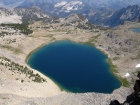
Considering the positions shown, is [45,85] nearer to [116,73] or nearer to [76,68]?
[76,68]

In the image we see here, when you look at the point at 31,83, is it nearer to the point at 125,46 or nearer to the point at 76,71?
Answer: the point at 76,71

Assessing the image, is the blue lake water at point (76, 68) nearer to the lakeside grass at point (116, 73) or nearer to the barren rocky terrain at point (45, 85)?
the lakeside grass at point (116, 73)

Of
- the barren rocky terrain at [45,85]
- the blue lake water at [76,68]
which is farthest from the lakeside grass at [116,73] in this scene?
the blue lake water at [76,68]

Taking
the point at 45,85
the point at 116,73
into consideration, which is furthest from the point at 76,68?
the point at 45,85

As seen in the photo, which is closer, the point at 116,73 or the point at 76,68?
the point at 116,73

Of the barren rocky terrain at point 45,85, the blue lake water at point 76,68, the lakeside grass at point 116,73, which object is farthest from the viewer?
the lakeside grass at point 116,73

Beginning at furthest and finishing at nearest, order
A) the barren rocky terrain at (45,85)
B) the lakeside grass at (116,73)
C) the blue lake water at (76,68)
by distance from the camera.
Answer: the lakeside grass at (116,73) → the blue lake water at (76,68) → the barren rocky terrain at (45,85)

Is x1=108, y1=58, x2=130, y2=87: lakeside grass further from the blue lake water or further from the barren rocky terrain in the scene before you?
the blue lake water

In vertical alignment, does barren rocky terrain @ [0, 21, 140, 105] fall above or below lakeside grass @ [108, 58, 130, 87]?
above

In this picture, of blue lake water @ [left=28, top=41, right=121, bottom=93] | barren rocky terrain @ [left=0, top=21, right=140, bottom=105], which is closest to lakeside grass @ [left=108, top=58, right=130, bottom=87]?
barren rocky terrain @ [left=0, top=21, right=140, bottom=105]
